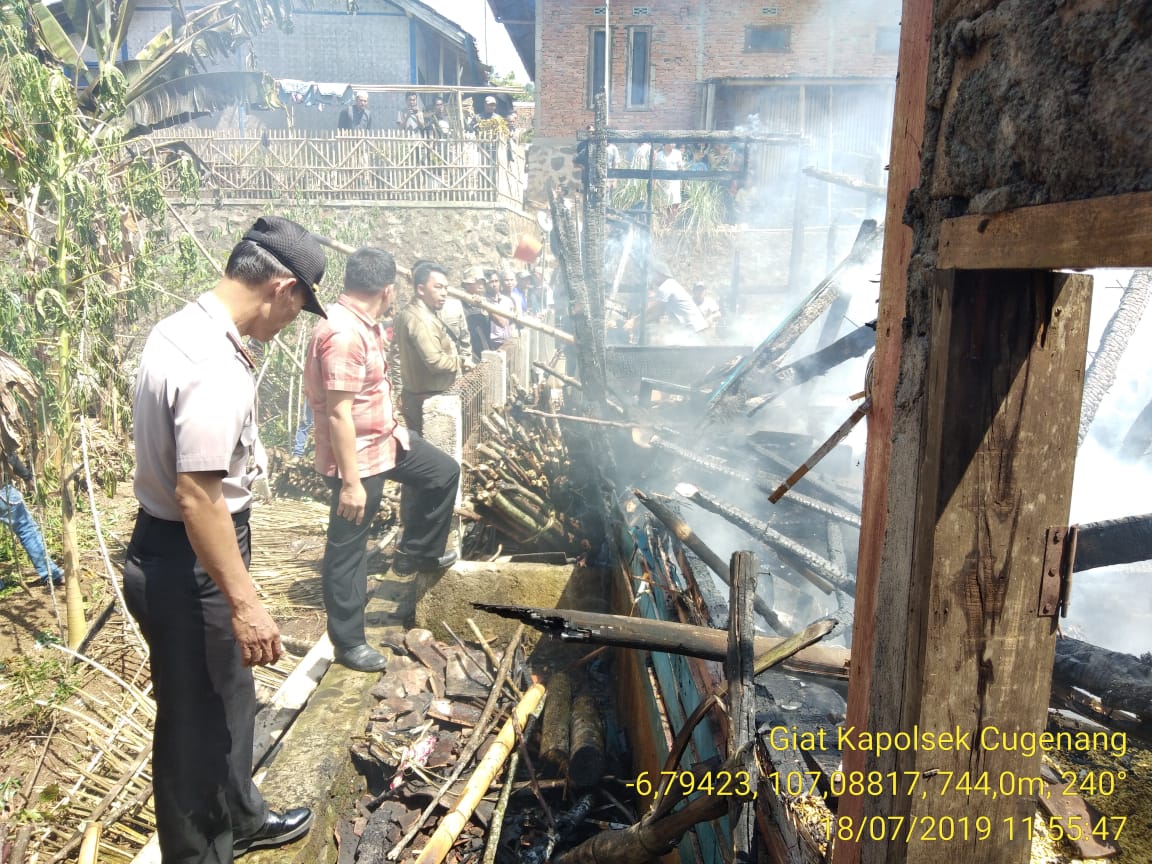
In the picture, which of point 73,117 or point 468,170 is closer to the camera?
point 73,117

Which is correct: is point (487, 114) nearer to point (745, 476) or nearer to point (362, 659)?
point (745, 476)

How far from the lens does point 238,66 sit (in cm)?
2131

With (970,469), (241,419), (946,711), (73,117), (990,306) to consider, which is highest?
(73,117)

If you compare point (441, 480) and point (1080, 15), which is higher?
point (1080, 15)

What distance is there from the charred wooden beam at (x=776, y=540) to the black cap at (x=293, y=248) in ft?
10.1

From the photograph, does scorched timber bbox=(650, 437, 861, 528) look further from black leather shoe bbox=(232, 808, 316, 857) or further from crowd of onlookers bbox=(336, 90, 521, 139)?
crowd of onlookers bbox=(336, 90, 521, 139)

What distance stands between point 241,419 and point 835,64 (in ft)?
85.3

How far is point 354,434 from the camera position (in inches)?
173

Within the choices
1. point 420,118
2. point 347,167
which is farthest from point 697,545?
point 420,118

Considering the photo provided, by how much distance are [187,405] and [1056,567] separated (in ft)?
8.36

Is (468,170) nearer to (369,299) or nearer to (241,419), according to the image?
(369,299)

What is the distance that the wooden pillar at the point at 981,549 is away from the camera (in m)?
1.48

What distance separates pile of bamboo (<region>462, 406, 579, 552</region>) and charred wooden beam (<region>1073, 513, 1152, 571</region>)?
3763 millimetres

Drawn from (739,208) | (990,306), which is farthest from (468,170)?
(990,306)
